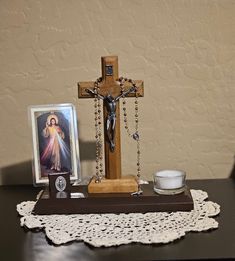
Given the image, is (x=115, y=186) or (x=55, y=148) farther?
(x=55, y=148)

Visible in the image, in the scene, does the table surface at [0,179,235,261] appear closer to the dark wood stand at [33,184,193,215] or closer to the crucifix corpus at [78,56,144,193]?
the dark wood stand at [33,184,193,215]

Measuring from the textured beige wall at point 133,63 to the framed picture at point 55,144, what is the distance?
6.3 inches

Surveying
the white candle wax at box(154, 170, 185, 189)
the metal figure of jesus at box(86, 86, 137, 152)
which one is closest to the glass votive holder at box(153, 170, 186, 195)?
the white candle wax at box(154, 170, 185, 189)

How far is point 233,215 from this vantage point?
99cm

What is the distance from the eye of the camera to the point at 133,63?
1288mm

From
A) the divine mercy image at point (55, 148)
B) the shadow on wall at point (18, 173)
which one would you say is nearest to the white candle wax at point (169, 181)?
the divine mercy image at point (55, 148)

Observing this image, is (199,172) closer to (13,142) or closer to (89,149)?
(89,149)

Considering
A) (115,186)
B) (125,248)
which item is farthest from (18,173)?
(125,248)

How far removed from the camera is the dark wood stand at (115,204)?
1.00 meters

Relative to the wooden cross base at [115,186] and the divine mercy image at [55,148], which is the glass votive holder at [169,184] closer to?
the wooden cross base at [115,186]

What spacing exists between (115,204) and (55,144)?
0.23m

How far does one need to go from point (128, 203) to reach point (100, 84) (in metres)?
0.25

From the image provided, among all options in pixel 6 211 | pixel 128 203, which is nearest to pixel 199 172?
pixel 128 203

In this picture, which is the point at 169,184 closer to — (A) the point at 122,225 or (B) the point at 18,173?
(A) the point at 122,225
